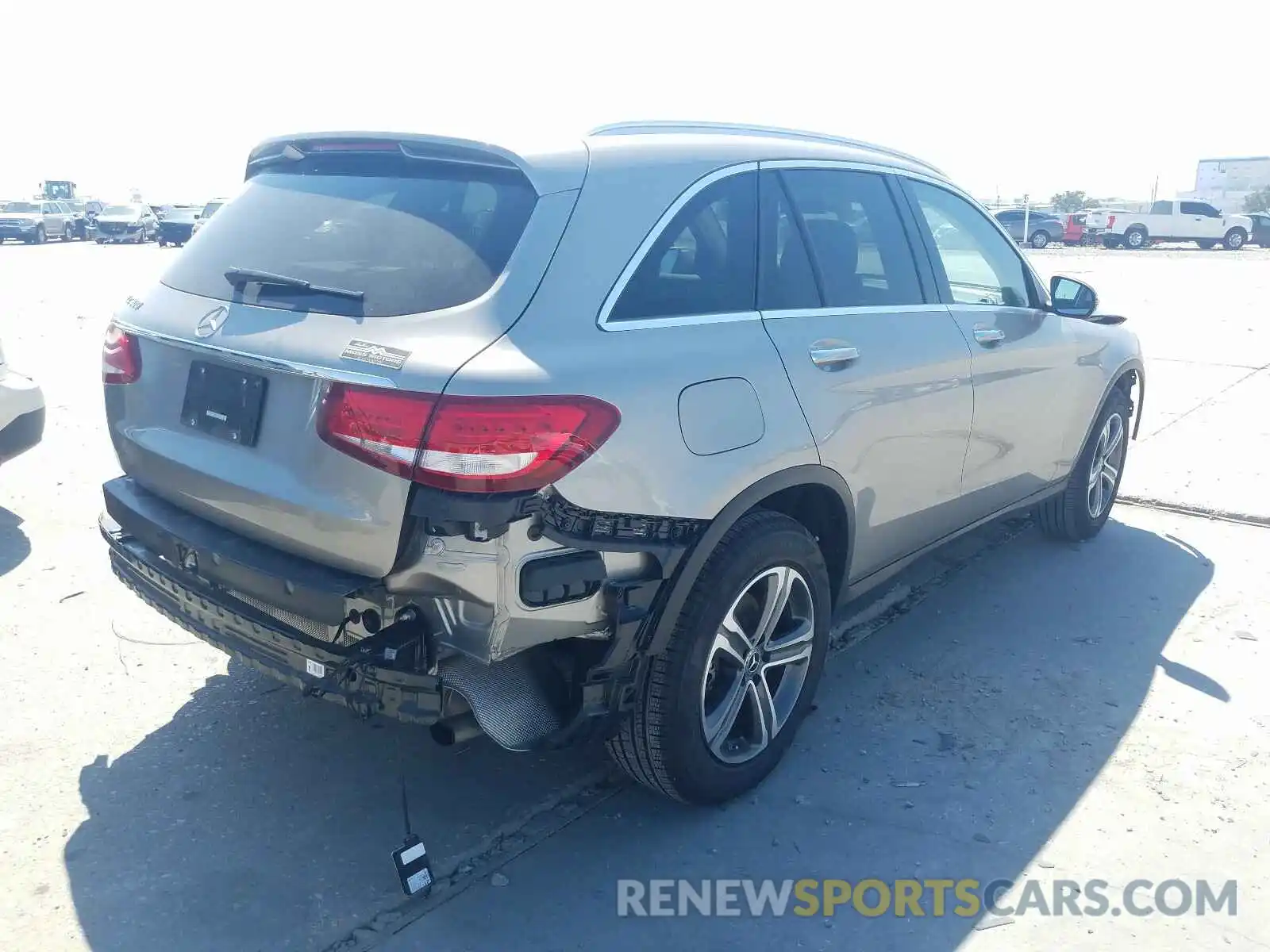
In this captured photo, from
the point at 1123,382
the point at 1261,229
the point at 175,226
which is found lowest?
the point at 175,226

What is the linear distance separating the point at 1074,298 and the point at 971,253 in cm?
79

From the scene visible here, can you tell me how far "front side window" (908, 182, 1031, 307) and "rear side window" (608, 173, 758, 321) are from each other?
1.14 metres

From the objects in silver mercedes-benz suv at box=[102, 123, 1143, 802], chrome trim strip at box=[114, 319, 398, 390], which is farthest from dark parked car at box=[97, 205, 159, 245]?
silver mercedes-benz suv at box=[102, 123, 1143, 802]

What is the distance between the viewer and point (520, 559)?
244cm

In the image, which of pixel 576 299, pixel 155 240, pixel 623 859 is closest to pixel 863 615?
pixel 623 859

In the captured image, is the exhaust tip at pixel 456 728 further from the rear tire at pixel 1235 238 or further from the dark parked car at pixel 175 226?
the rear tire at pixel 1235 238

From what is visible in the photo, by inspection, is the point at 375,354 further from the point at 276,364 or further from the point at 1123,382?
the point at 1123,382

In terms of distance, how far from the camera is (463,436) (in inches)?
93.3

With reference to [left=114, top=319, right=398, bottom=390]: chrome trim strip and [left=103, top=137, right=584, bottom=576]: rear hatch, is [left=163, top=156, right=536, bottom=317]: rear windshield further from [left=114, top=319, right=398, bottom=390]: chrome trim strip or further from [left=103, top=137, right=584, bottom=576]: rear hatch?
[left=114, top=319, right=398, bottom=390]: chrome trim strip

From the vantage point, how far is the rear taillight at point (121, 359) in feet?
10.2

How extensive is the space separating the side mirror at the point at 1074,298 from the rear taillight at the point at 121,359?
3705 millimetres

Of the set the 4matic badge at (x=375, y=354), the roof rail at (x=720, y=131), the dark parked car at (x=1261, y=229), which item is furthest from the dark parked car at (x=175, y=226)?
the dark parked car at (x=1261, y=229)

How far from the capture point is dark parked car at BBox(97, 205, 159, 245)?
1532 inches

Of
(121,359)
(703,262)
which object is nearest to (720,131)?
(703,262)
